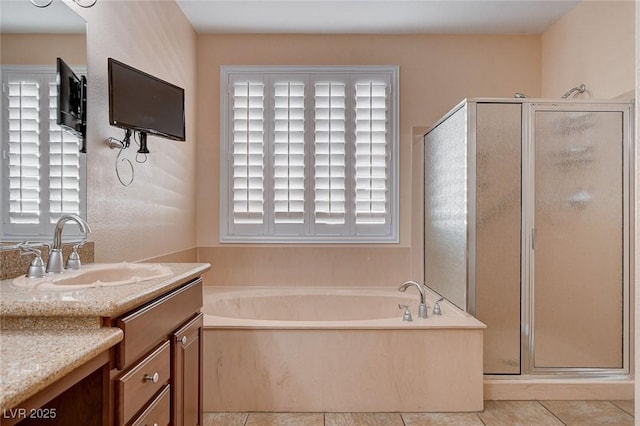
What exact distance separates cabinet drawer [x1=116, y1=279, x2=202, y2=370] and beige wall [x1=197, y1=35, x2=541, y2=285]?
195cm

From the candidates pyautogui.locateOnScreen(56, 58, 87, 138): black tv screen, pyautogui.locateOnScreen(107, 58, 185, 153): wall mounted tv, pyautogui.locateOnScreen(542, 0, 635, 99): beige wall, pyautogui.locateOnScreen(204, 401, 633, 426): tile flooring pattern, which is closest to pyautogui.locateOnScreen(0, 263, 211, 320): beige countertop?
pyautogui.locateOnScreen(56, 58, 87, 138): black tv screen

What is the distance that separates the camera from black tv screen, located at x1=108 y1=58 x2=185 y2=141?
2.07 metres

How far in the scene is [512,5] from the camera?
325 cm

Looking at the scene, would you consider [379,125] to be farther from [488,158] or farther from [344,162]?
[488,158]

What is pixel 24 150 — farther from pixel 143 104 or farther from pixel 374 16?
pixel 374 16

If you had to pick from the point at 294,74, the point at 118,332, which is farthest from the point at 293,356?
the point at 294,74

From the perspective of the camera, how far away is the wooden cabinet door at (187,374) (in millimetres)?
1578

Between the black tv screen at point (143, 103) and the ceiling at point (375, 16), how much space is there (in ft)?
3.64

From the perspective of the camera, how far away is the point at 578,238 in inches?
107

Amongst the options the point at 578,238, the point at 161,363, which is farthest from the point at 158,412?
the point at 578,238

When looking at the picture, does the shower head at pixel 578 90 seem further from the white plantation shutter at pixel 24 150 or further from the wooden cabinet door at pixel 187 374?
the white plantation shutter at pixel 24 150

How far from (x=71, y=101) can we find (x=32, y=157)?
38 centimetres

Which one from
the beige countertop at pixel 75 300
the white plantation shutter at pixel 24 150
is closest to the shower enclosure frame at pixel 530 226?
the beige countertop at pixel 75 300

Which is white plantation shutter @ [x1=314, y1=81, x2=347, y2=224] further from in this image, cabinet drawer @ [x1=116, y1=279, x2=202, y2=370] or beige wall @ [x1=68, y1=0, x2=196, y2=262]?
cabinet drawer @ [x1=116, y1=279, x2=202, y2=370]
